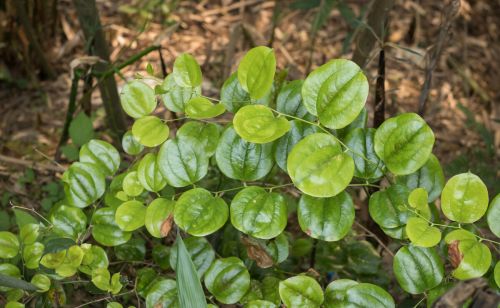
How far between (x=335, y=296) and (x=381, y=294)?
87mm

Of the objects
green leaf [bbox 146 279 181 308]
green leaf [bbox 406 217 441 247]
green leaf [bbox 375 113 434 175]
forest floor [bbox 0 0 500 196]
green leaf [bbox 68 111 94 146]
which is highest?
green leaf [bbox 375 113 434 175]

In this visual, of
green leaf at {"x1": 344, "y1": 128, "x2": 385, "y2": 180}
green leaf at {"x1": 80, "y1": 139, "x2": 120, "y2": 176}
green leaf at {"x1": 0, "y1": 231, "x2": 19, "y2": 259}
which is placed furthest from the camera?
green leaf at {"x1": 80, "y1": 139, "x2": 120, "y2": 176}

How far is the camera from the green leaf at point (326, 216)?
1.06 meters

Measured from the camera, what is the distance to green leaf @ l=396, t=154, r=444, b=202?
1.14 meters

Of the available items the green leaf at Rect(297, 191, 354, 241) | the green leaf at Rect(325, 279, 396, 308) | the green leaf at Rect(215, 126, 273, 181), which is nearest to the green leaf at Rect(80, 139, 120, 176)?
the green leaf at Rect(215, 126, 273, 181)

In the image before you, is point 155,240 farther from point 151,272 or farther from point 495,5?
point 495,5

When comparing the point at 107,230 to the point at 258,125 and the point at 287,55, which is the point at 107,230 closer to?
the point at 258,125

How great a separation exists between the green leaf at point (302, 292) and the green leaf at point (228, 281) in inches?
4.6

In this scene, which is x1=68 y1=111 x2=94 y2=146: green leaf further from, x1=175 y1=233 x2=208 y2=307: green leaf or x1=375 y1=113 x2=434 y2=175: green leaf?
x1=375 y1=113 x2=434 y2=175: green leaf

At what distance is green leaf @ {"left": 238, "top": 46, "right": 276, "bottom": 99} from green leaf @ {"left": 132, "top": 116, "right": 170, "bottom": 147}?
0.19 meters

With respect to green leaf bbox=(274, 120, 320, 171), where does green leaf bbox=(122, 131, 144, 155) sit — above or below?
below

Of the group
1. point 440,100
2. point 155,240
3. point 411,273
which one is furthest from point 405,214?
point 440,100

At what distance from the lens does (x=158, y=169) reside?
3.80ft

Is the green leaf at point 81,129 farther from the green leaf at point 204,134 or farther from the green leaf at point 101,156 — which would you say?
the green leaf at point 204,134
